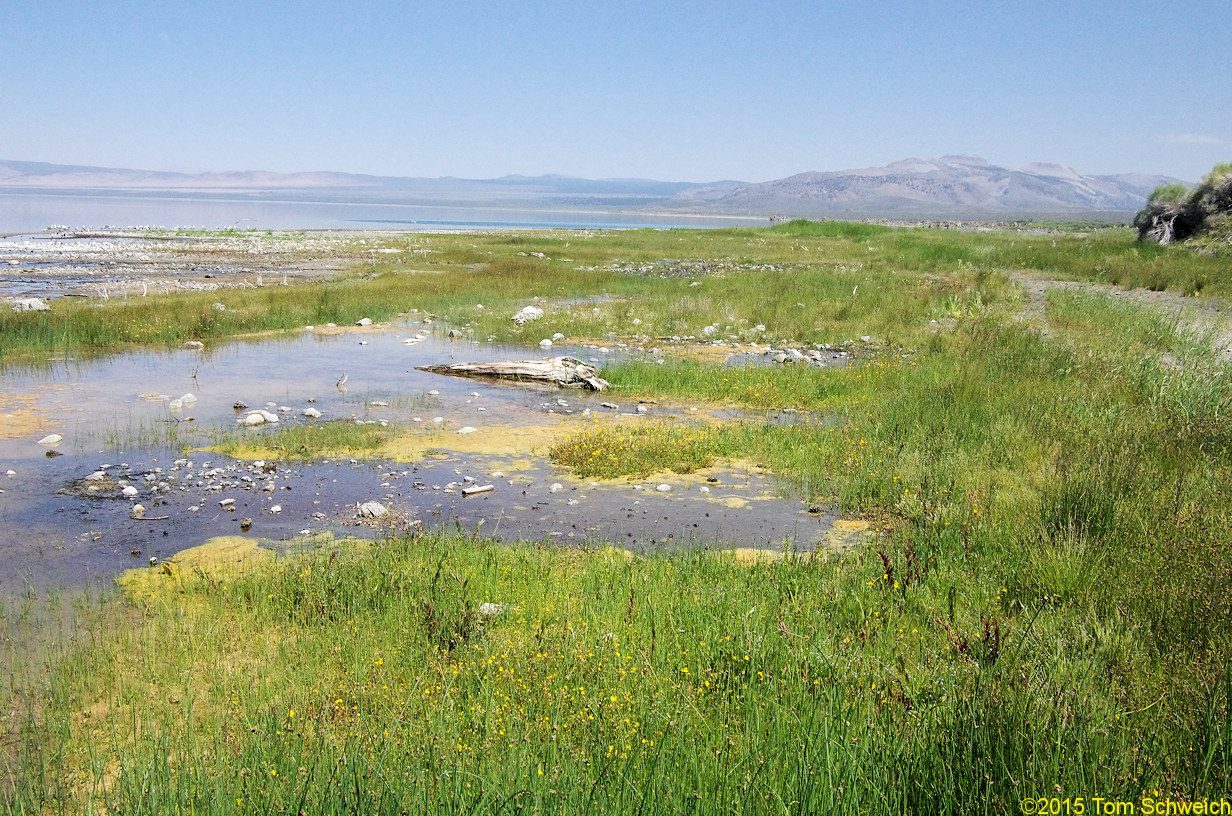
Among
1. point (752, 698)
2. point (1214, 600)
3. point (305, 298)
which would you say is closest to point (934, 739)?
point (752, 698)

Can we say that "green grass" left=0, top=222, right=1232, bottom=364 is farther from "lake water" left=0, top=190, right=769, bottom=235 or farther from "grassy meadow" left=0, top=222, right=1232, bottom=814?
"lake water" left=0, top=190, right=769, bottom=235

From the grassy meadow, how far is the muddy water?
70cm

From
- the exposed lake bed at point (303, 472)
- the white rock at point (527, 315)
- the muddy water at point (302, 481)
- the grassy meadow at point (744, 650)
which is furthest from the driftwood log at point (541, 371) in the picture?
the white rock at point (527, 315)

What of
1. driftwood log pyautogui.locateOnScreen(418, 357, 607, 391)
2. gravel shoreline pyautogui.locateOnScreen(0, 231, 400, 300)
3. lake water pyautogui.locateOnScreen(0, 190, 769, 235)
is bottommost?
driftwood log pyautogui.locateOnScreen(418, 357, 607, 391)

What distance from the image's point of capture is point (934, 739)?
320 cm

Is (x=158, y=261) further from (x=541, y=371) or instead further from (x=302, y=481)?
(x=302, y=481)

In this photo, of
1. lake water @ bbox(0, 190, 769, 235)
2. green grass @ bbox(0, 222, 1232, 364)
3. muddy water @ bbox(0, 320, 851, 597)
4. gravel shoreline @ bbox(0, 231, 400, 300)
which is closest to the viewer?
muddy water @ bbox(0, 320, 851, 597)

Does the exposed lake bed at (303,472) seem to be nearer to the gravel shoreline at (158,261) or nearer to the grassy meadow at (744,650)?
the grassy meadow at (744,650)

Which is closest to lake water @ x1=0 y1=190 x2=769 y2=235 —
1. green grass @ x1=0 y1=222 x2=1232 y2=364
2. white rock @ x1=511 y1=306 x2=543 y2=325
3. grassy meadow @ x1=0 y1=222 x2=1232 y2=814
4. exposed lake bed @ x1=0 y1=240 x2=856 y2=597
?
green grass @ x1=0 y1=222 x2=1232 y2=364

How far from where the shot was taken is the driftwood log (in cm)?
1426

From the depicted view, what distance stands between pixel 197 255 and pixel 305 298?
21.2 m

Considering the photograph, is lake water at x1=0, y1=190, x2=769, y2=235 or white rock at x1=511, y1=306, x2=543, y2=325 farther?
lake water at x1=0, y1=190, x2=769, y2=235

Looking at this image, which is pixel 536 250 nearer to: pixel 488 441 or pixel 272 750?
pixel 488 441

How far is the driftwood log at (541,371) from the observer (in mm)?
14258
